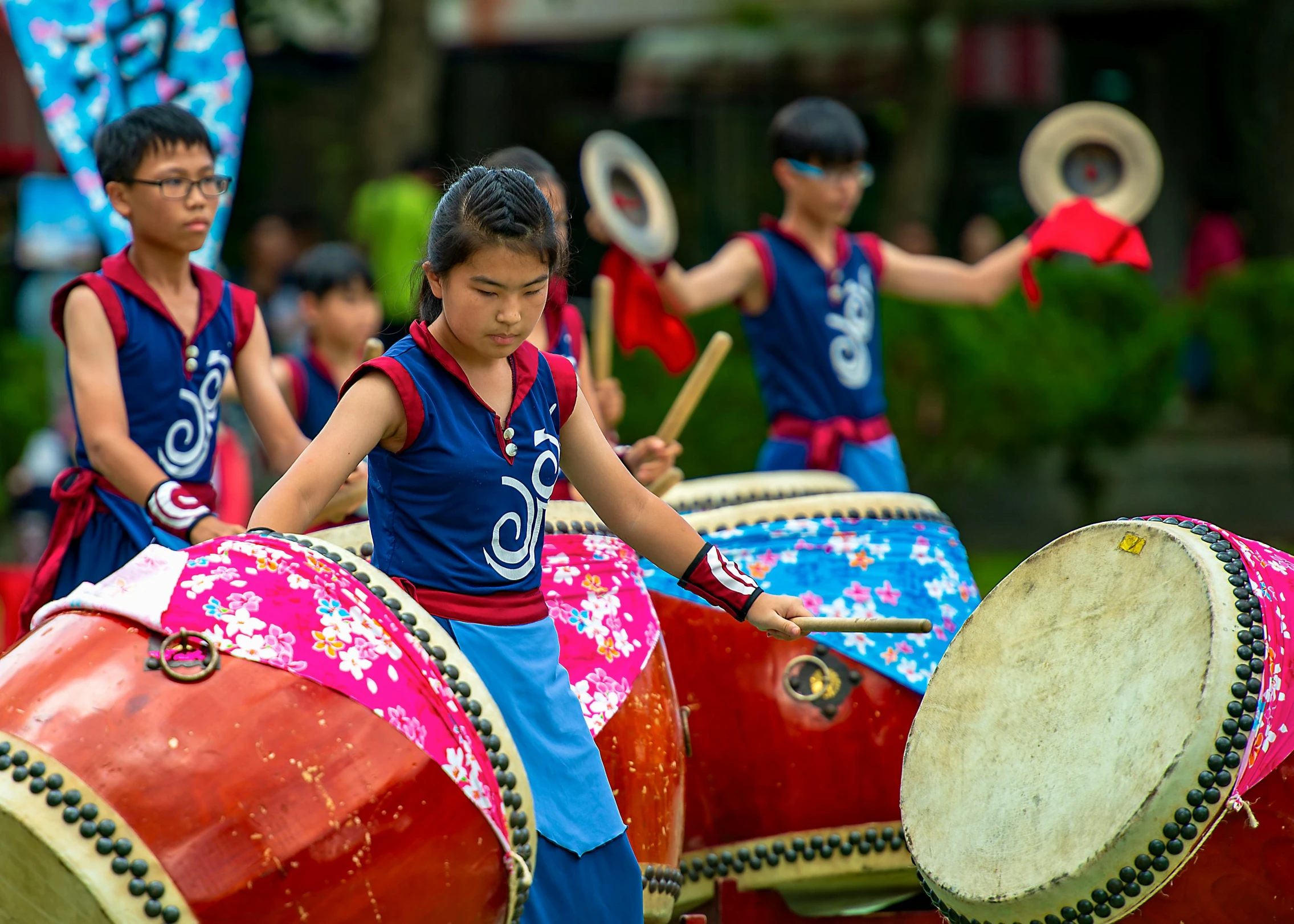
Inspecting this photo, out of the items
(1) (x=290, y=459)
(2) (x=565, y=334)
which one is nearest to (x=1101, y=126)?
(2) (x=565, y=334)

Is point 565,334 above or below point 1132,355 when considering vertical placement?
above

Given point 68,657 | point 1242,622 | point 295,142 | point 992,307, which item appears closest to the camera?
point 68,657

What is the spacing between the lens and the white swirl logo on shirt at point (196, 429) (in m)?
3.23

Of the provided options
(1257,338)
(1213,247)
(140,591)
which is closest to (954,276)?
(140,591)

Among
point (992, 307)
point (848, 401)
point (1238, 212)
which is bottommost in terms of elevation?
point (1238, 212)

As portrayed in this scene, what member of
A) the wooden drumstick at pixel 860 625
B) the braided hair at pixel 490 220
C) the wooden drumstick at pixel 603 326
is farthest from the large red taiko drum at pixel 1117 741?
the wooden drumstick at pixel 603 326

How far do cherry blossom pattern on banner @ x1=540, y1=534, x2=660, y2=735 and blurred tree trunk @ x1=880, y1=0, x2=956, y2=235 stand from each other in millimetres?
7929

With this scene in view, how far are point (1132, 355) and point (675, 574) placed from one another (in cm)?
589

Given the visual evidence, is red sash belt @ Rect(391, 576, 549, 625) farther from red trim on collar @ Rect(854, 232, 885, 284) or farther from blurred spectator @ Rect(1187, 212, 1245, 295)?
blurred spectator @ Rect(1187, 212, 1245, 295)

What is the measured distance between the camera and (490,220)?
228 cm

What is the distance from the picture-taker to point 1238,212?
13.2 metres

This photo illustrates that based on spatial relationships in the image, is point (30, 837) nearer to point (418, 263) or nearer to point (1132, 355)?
point (418, 263)

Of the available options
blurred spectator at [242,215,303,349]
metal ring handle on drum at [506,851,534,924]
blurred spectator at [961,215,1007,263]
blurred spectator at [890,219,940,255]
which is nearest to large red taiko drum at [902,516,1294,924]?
metal ring handle on drum at [506,851,534,924]

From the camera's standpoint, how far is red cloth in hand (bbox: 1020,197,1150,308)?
4.37 m
